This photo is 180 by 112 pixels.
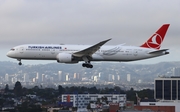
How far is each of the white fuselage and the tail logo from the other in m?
1.82

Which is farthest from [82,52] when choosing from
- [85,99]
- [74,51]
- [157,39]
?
[85,99]

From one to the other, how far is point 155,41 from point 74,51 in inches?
434

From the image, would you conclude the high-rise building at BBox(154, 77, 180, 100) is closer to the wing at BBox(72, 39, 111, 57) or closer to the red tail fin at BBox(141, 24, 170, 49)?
the red tail fin at BBox(141, 24, 170, 49)

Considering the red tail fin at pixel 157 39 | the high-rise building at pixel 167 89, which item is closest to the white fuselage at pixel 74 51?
the red tail fin at pixel 157 39

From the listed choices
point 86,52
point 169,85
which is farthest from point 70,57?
point 169,85

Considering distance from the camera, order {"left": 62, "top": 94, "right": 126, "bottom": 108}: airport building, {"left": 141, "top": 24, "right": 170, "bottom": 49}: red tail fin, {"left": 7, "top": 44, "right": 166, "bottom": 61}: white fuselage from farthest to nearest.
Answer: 1. {"left": 62, "top": 94, "right": 126, "bottom": 108}: airport building
2. {"left": 141, "top": 24, "right": 170, "bottom": 49}: red tail fin
3. {"left": 7, "top": 44, "right": 166, "bottom": 61}: white fuselage

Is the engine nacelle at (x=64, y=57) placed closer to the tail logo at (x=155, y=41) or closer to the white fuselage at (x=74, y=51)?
the white fuselage at (x=74, y=51)

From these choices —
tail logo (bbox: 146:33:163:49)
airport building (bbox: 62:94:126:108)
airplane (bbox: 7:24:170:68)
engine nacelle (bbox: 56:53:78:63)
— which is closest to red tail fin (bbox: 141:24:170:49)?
tail logo (bbox: 146:33:163:49)

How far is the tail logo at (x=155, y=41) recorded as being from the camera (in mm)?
69562

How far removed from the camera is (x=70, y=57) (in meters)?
65.9

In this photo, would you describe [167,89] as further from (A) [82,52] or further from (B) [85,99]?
(A) [82,52]

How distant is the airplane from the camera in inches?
2576

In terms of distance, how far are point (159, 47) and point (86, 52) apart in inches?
404

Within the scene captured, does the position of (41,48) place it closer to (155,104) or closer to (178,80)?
(155,104)
